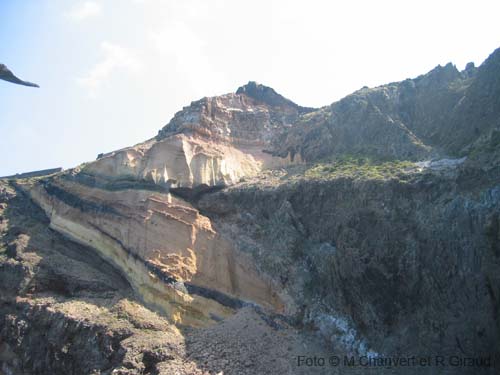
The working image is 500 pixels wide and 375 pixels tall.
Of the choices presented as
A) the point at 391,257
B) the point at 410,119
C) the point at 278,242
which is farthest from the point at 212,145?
the point at 391,257

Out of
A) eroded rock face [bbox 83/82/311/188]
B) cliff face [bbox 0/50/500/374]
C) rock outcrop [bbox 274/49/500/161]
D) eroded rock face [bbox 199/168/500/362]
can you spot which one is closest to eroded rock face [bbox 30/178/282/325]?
cliff face [bbox 0/50/500/374]

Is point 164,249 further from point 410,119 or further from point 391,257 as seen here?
point 410,119

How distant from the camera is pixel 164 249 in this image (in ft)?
104

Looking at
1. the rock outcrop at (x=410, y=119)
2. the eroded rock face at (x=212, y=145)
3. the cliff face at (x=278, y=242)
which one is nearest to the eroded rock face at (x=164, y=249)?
the cliff face at (x=278, y=242)

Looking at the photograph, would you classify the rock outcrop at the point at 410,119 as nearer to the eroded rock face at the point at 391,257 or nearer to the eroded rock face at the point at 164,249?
the eroded rock face at the point at 391,257

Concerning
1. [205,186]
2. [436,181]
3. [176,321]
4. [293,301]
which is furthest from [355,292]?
[205,186]

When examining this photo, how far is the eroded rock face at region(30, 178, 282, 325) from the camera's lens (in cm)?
2938

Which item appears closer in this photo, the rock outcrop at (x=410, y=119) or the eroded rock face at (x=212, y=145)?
the rock outcrop at (x=410, y=119)

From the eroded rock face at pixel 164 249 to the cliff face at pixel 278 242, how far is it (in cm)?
10

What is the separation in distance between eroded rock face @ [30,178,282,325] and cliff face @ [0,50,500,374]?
99 mm

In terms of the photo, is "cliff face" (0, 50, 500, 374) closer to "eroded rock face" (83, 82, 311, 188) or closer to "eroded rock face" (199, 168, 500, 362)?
"eroded rock face" (199, 168, 500, 362)

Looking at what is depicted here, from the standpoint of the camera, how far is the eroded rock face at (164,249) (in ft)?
96.4

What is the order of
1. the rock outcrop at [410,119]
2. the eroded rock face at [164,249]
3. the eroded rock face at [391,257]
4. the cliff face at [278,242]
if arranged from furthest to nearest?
1. the rock outcrop at [410,119]
2. the eroded rock face at [164,249]
3. the cliff face at [278,242]
4. the eroded rock face at [391,257]

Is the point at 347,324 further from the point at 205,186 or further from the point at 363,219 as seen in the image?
the point at 205,186
